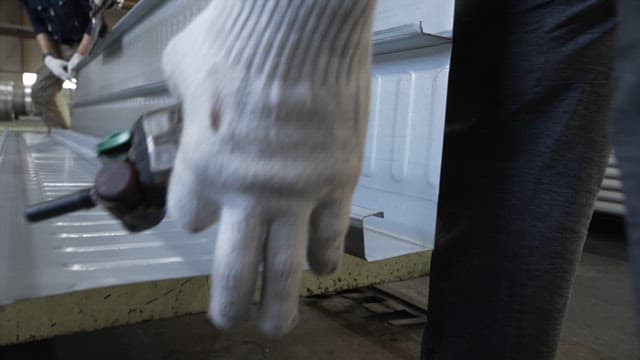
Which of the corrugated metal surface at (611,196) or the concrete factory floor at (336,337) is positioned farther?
the corrugated metal surface at (611,196)

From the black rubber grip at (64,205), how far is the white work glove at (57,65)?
13.8 ft

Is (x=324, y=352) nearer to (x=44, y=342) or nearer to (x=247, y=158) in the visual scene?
(x=44, y=342)

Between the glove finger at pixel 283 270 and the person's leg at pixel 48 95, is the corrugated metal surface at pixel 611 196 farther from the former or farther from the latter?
the person's leg at pixel 48 95

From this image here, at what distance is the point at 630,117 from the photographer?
0.33m

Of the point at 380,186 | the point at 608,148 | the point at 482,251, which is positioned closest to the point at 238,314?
the point at 482,251

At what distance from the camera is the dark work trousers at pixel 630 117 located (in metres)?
0.33

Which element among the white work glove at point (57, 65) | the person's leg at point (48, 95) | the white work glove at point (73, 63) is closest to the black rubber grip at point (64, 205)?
the white work glove at point (73, 63)

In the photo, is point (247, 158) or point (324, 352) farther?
point (324, 352)

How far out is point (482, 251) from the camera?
2.16 ft

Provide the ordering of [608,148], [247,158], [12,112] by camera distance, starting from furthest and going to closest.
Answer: [12,112] → [608,148] → [247,158]

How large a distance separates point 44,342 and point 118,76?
2.49 meters

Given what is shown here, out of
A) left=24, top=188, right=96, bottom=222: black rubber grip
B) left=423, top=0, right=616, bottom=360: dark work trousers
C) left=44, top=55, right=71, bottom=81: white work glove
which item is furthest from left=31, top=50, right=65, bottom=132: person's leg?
left=423, top=0, right=616, bottom=360: dark work trousers

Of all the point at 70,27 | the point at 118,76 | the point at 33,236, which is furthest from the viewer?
the point at 70,27

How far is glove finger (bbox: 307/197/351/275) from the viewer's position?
17.9 inches
